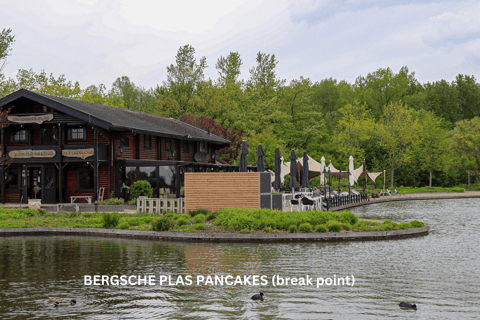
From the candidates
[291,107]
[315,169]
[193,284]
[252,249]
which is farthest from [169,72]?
[193,284]

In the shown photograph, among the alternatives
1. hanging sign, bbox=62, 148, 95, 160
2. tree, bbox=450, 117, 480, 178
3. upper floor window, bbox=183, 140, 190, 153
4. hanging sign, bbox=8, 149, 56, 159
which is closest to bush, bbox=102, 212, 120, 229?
hanging sign, bbox=62, 148, 95, 160

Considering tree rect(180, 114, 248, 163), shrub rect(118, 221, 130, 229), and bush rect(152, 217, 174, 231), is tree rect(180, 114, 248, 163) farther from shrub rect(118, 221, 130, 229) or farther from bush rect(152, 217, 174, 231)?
bush rect(152, 217, 174, 231)

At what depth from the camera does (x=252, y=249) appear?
15.4 meters

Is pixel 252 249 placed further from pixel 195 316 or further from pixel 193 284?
pixel 195 316

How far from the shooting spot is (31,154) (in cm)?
3077

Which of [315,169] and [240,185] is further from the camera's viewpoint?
[315,169]

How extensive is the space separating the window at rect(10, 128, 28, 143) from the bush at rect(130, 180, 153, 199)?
31.1 ft

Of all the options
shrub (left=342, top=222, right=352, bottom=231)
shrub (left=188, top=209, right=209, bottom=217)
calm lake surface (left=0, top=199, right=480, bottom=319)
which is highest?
shrub (left=188, top=209, right=209, bottom=217)

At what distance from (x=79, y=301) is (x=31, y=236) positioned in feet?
39.5

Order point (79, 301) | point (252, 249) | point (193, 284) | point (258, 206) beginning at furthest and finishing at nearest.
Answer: point (258, 206), point (252, 249), point (193, 284), point (79, 301)

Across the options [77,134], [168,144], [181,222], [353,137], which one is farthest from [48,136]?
[353,137]

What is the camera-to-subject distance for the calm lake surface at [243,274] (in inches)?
342

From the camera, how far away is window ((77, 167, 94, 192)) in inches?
1224

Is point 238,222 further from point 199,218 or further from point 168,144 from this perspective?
point 168,144
